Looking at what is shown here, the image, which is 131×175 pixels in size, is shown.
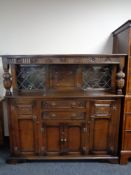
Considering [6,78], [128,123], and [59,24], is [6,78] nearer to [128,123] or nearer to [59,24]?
[59,24]

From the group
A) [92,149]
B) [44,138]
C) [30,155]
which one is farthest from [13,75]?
[92,149]

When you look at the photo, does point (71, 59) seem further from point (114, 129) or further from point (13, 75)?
point (114, 129)

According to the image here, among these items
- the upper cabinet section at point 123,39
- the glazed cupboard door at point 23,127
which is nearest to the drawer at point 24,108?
the glazed cupboard door at point 23,127

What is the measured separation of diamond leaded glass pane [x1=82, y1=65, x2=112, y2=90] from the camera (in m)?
2.26

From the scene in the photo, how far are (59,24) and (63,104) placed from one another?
121cm

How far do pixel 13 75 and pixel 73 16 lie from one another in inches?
48.3

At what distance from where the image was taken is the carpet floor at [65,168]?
1995 mm

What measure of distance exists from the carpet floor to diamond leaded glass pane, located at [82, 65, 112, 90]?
1055 mm

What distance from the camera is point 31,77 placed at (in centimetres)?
226

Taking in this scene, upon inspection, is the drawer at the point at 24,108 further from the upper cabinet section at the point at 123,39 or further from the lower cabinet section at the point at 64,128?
the upper cabinet section at the point at 123,39

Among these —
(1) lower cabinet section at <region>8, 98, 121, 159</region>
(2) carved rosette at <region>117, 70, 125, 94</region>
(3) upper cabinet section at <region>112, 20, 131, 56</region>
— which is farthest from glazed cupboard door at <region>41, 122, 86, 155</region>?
(3) upper cabinet section at <region>112, 20, 131, 56</region>

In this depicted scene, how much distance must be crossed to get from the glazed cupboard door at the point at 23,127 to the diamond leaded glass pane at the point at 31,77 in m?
0.32

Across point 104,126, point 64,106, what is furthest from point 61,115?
point 104,126

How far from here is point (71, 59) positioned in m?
1.96
